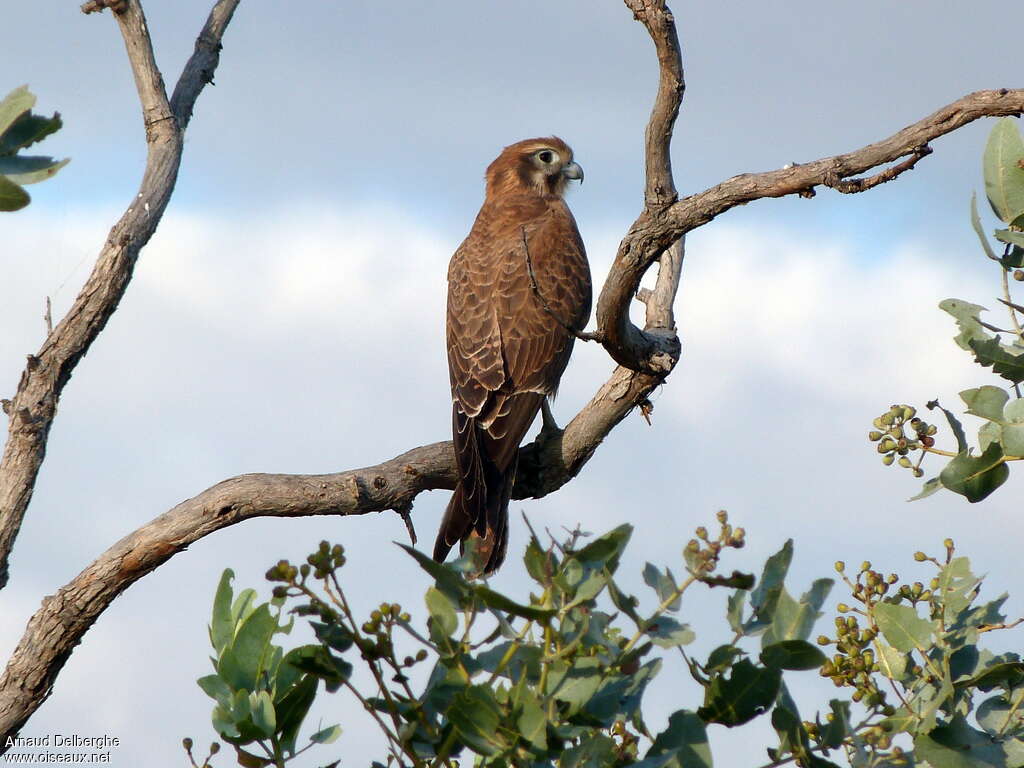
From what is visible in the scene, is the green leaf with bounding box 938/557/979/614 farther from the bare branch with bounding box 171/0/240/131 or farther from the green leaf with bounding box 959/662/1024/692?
the bare branch with bounding box 171/0/240/131

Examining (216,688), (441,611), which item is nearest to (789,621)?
(441,611)

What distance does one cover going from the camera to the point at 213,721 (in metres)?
2.20

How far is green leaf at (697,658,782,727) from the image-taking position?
1.80m

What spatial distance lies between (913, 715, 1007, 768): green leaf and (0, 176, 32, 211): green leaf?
1706mm

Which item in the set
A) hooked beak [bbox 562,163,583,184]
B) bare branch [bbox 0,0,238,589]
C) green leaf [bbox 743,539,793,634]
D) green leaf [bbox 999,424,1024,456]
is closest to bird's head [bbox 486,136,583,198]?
hooked beak [bbox 562,163,583,184]

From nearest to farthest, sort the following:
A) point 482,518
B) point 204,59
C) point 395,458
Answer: point 395,458
point 482,518
point 204,59

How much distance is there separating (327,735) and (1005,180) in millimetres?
1814

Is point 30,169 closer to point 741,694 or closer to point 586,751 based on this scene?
point 586,751

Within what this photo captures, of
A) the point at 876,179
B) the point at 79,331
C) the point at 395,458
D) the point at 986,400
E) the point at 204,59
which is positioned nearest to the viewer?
the point at 986,400

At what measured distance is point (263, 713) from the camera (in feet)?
7.11

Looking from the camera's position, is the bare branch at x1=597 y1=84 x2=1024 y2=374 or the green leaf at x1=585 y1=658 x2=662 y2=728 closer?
the green leaf at x1=585 y1=658 x2=662 y2=728

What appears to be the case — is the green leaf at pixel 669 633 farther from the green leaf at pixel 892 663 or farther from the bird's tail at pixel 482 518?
the bird's tail at pixel 482 518

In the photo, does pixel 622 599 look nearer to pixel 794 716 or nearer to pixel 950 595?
pixel 794 716


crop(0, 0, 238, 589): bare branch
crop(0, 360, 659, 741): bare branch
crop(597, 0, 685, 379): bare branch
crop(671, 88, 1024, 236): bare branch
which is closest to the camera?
crop(671, 88, 1024, 236): bare branch
